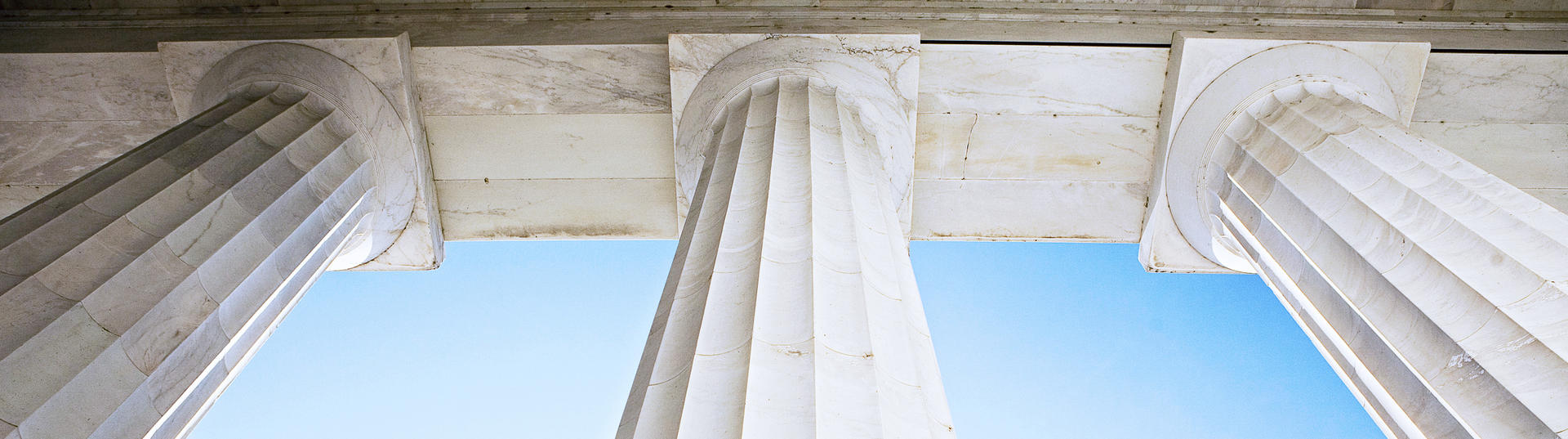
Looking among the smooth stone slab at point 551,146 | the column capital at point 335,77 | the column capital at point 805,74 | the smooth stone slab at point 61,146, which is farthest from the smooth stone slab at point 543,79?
the smooth stone slab at point 61,146

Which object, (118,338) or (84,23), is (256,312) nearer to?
(118,338)

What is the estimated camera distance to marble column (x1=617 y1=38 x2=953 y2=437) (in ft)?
19.3

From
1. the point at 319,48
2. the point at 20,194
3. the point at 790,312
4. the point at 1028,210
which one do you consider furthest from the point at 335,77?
the point at 1028,210

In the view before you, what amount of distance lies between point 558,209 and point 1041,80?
934cm

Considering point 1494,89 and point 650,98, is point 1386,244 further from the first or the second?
point 650,98

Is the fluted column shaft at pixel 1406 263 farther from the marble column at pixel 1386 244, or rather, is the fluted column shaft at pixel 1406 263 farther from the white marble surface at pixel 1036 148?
the white marble surface at pixel 1036 148

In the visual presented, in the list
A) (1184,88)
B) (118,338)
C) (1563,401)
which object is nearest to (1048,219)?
(1184,88)

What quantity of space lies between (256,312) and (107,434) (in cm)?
315

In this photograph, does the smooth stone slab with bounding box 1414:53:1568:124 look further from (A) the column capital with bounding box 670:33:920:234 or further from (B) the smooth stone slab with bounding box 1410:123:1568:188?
(A) the column capital with bounding box 670:33:920:234

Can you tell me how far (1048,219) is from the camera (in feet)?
60.2

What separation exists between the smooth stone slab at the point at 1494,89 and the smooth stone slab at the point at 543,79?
514 inches

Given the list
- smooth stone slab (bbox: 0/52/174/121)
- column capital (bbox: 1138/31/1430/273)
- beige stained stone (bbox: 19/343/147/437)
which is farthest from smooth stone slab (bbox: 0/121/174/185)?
column capital (bbox: 1138/31/1430/273)

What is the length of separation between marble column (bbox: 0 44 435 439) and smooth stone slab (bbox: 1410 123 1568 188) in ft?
58.2

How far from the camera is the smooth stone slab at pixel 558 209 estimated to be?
18000 millimetres
